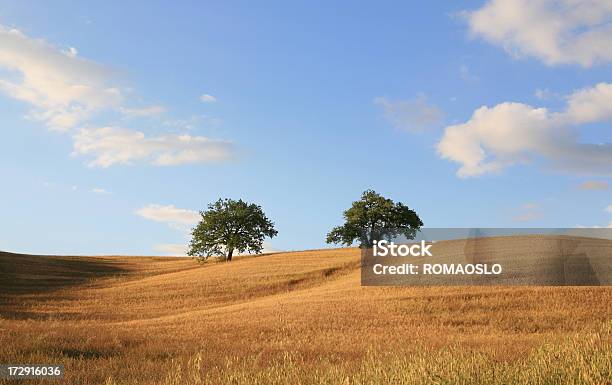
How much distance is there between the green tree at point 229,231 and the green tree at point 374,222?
961 centimetres

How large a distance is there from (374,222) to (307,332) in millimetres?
55835

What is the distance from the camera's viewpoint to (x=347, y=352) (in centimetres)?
1410

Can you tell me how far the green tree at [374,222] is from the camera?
72.4m

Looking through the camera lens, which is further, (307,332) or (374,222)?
(374,222)

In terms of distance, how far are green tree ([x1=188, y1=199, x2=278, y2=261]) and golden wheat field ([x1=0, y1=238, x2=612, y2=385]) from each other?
2040cm

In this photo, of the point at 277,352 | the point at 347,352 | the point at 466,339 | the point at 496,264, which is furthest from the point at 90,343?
the point at 496,264

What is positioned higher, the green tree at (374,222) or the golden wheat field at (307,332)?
the green tree at (374,222)

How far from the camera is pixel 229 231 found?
73812 millimetres

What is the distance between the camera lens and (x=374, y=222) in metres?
74.8

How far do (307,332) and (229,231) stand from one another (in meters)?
55.1

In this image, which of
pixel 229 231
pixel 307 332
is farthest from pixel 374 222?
pixel 307 332

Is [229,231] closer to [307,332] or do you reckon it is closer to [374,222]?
[374,222]

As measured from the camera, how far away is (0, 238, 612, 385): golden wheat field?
8.97 metres

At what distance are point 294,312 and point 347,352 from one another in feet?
37.6
